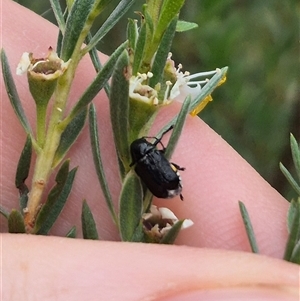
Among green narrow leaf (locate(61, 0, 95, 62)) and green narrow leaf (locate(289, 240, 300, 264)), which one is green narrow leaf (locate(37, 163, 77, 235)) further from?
green narrow leaf (locate(289, 240, 300, 264))

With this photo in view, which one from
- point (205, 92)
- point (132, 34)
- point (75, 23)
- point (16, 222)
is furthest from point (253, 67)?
point (16, 222)

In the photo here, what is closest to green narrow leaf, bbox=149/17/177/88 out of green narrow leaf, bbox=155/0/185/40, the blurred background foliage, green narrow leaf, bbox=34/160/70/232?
green narrow leaf, bbox=155/0/185/40

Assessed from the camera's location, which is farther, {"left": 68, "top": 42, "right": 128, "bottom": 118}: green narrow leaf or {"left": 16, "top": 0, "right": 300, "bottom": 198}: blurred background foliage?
{"left": 16, "top": 0, "right": 300, "bottom": 198}: blurred background foliage

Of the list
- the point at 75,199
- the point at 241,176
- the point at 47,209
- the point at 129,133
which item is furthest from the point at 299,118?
the point at 47,209

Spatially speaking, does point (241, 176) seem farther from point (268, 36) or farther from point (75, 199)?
point (268, 36)

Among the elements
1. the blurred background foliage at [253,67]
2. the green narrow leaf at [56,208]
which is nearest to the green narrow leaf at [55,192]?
the green narrow leaf at [56,208]

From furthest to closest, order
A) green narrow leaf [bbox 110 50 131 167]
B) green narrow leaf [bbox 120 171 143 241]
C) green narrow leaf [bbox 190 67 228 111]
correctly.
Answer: green narrow leaf [bbox 190 67 228 111] → green narrow leaf [bbox 120 171 143 241] → green narrow leaf [bbox 110 50 131 167]
